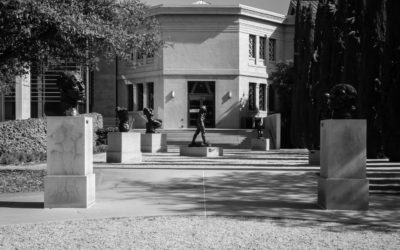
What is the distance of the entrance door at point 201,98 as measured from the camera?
1592 inches

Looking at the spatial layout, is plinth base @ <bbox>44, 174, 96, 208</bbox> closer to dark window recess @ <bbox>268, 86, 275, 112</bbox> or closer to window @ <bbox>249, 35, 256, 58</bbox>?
window @ <bbox>249, 35, 256, 58</bbox>

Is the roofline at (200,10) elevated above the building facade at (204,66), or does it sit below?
above

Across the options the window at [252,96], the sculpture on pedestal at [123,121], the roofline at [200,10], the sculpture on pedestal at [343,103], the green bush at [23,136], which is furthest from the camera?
the window at [252,96]

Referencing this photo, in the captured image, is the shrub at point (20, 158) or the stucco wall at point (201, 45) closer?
the shrub at point (20, 158)

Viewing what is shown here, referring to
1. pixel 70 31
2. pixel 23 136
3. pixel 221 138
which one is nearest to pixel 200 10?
pixel 221 138

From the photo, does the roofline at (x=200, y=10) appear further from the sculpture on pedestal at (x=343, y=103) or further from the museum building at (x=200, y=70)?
the sculpture on pedestal at (x=343, y=103)

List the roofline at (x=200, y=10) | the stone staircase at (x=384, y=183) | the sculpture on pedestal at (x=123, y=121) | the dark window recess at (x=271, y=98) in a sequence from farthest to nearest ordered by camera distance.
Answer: the dark window recess at (x=271, y=98) < the roofline at (x=200, y=10) < the sculpture on pedestal at (x=123, y=121) < the stone staircase at (x=384, y=183)

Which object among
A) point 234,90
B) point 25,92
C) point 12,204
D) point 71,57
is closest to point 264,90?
point 234,90

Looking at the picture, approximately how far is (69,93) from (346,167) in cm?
503

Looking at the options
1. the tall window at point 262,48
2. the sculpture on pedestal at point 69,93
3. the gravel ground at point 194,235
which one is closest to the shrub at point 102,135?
the sculpture on pedestal at point 69,93

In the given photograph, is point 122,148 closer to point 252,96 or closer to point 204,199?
point 204,199

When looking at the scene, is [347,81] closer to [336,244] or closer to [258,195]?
[258,195]

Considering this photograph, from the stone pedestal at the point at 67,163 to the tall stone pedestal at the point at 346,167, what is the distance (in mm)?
4203

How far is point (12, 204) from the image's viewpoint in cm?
873
